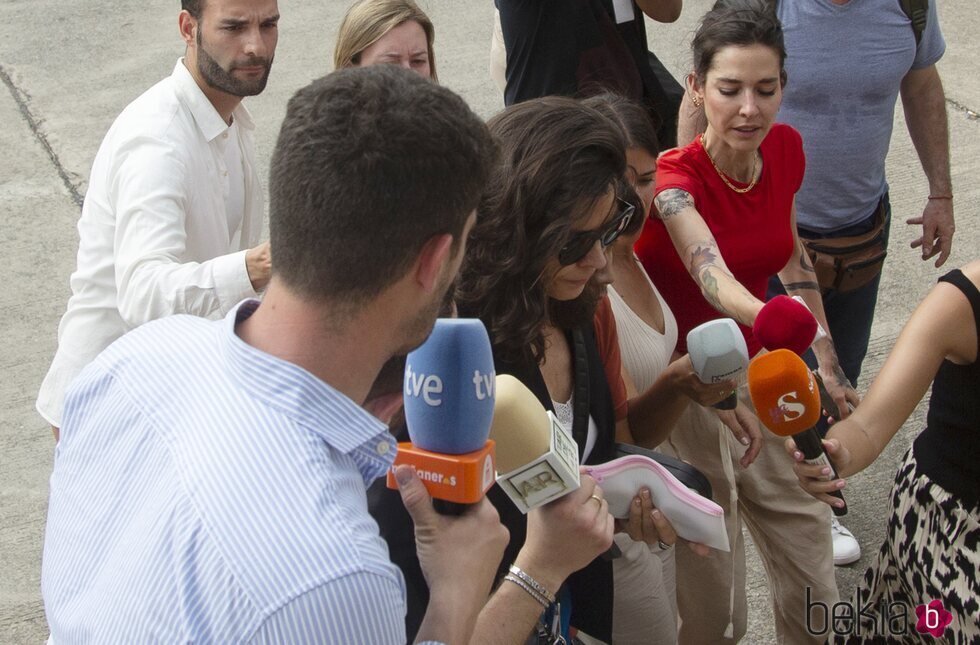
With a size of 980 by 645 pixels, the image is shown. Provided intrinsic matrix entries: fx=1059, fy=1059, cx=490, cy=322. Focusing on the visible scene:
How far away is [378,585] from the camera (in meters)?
1.27

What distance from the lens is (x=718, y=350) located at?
2.47 m

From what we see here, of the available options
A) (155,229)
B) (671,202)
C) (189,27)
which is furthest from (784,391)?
(189,27)

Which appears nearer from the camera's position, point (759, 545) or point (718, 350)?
point (718, 350)

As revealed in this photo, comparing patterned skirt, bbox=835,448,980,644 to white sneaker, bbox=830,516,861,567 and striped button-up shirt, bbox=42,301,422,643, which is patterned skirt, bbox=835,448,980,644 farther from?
striped button-up shirt, bbox=42,301,422,643

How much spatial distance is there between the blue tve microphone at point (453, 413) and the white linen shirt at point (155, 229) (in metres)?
1.09

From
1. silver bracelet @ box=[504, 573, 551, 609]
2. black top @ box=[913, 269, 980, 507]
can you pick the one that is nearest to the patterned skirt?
black top @ box=[913, 269, 980, 507]

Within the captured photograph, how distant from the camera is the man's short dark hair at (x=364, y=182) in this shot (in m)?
1.43

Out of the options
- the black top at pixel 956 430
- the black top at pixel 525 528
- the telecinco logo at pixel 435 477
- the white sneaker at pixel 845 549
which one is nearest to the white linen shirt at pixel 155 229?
the black top at pixel 525 528

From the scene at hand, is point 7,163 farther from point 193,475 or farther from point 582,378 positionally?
point 193,475

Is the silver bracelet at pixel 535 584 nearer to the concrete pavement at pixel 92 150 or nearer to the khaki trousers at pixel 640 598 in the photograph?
the khaki trousers at pixel 640 598

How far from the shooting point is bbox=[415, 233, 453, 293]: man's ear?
149 cm

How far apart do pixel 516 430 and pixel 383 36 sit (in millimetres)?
2130

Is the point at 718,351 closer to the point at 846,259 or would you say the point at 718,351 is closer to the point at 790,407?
the point at 790,407

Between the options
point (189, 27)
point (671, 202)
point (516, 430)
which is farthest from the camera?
point (189, 27)
